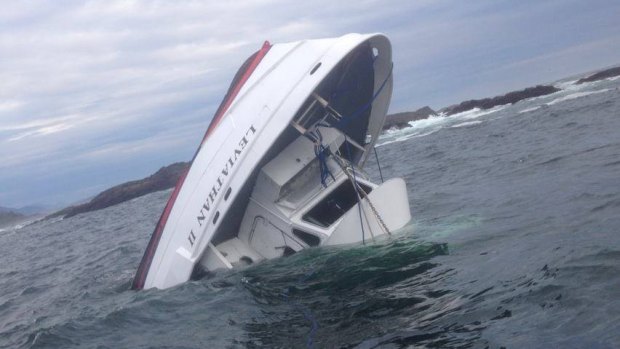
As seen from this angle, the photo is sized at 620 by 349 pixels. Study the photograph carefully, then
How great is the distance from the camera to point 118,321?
Answer: 8.62 metres

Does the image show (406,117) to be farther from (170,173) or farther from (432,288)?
(432,288)

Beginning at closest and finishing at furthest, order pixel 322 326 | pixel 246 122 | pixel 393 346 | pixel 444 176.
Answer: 1. pixel 393 346
2. pixel 322 326
3. pixel 246 122
4. pixel 444 176

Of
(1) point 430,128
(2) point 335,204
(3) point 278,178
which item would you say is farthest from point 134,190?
(3) point 278,178

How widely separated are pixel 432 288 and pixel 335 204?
155 inches

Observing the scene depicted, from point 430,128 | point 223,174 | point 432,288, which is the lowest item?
point 432,288

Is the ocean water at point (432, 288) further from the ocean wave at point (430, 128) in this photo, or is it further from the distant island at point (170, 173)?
the distant island at point (170, 173)

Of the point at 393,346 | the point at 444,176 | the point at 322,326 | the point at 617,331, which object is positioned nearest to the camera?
the point at 617,331

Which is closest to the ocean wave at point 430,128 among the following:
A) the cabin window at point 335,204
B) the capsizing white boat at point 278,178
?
the cabin window at point 335,204

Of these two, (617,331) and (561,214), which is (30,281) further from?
(617,331)

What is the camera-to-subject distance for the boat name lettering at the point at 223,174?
366 inches

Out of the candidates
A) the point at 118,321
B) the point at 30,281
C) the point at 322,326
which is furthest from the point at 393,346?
the point at 30,281

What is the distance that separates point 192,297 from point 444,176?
8141 mm

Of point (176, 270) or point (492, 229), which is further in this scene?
point (176, 270)

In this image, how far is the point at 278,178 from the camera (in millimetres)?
9789
